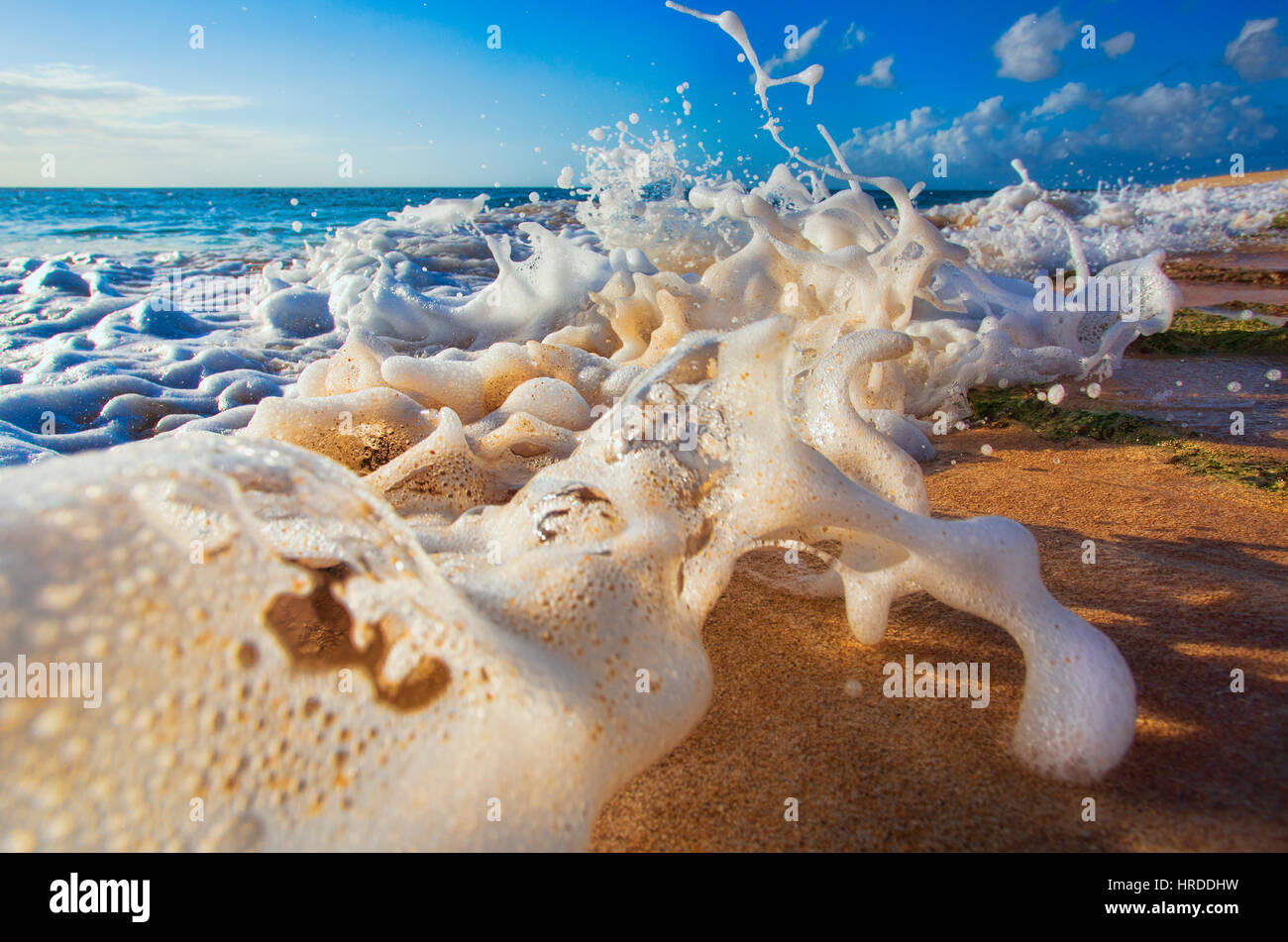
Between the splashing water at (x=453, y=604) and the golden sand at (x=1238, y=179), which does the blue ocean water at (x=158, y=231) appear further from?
the golden sand at (x=1238, y=179)

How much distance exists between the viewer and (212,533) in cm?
81

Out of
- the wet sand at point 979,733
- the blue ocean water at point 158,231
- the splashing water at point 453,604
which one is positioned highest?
the blue ocean water at point 158,231

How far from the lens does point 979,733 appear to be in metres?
1.08

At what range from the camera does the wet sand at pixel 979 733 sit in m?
0.92

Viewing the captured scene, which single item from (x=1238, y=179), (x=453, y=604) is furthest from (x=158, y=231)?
(x=1238, y=179)

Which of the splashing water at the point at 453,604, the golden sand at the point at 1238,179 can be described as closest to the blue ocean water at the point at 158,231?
the splashing water at the point at 453,604

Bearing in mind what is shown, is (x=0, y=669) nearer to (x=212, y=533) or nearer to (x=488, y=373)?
(x=212, y=533)

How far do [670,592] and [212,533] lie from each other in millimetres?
613

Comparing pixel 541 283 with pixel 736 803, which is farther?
pixel 541 283

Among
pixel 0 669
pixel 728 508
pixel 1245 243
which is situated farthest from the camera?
pixel 1245 243

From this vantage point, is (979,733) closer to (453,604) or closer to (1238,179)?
(453,604)

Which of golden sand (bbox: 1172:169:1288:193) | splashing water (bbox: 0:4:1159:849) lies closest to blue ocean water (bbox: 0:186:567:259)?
splashing water (bbox: 0:4:1159:849)
